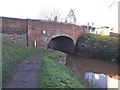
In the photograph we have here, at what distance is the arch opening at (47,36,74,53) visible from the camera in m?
32.2

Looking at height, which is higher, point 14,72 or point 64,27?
point 64,27

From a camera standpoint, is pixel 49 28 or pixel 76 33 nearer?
pixel 49 28

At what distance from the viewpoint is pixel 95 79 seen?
497 inches

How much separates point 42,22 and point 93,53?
6.36m

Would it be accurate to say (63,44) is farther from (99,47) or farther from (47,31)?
(47,31)

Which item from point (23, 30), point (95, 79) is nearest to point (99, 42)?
point (23, 30)

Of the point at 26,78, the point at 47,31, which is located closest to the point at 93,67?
the point at 47,31

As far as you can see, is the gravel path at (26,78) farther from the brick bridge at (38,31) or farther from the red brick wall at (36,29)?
the red brick wall at (36,29)

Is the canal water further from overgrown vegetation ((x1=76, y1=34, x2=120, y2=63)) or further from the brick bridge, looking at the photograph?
the brick bridge

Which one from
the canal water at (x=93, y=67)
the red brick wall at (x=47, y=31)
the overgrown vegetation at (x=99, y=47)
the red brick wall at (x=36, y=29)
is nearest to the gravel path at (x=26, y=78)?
the canal water at (x=93, y=67)

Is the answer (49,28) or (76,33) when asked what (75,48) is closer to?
(76,33)

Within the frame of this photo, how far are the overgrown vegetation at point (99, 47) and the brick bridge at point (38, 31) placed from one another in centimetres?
105

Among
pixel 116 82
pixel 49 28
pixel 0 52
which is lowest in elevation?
pixel 116 82

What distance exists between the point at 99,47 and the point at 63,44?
6424mm
